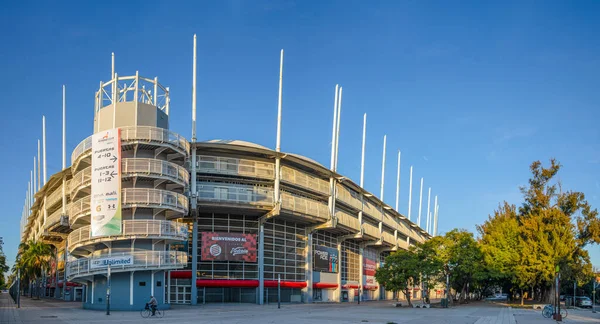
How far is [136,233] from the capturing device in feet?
146

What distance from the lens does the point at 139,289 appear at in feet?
147

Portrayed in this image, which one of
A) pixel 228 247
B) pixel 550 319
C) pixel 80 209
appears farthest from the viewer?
pixel 228 247

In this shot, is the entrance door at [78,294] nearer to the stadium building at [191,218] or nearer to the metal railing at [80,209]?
the stadium building at [191,218]

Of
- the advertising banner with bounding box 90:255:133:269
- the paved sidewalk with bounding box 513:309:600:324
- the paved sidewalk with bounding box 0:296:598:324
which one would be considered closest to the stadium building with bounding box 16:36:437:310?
the advertising banner with bounding box 90:255:133:269

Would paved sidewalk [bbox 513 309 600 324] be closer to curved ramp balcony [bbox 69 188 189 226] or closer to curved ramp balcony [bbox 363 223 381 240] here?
curved ramp balcony [bbox 69 188 189 226]

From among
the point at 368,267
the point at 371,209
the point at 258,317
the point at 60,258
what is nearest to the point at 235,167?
the point at 258,317

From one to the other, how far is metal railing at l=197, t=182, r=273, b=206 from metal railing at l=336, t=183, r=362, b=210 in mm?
15840

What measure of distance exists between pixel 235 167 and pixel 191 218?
22.4 feet

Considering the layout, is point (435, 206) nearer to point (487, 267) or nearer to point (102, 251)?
point (487, 267)

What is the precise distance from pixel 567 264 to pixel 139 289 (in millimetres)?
49311

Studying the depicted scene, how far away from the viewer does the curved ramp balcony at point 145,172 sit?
44.8 m

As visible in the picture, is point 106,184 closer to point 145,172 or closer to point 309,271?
point 145,172

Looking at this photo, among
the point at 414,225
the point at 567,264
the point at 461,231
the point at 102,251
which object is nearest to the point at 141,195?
the point at 102,251

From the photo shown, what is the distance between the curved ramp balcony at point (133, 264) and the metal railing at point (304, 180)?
18442 millimetres
